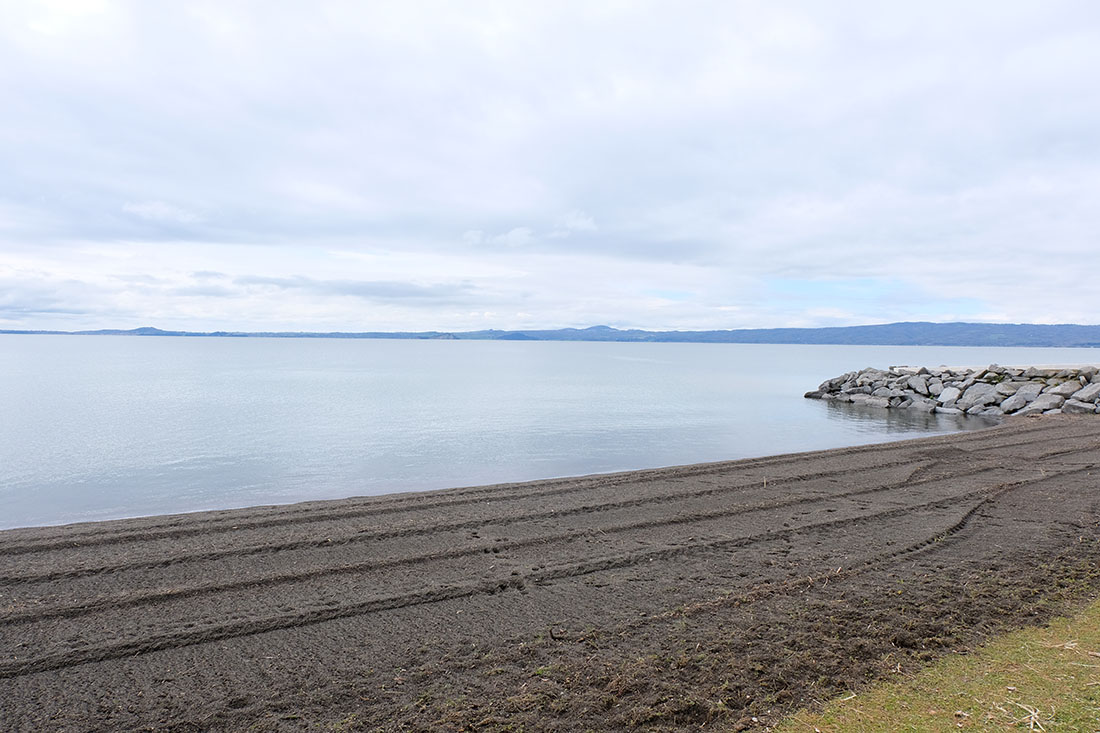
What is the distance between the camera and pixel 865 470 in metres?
12.4

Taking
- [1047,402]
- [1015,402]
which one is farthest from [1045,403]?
[1015,402]

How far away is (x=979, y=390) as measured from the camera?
96.9 feet

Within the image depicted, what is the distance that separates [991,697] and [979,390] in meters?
30.3

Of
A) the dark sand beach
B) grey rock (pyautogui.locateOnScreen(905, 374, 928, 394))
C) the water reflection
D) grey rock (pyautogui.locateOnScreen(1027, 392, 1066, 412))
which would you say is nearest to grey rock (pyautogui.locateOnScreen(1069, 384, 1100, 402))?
grey rock (pyautogui.locateOnScreen(1027, 392, 1066, 412))

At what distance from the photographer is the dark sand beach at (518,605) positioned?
4004mm

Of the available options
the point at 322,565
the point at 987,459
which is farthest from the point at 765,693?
the point at 987,459

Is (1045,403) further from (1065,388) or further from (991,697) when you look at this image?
(991,697)

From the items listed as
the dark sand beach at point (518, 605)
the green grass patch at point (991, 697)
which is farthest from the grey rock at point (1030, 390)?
the green grass patch at point (991, 697)

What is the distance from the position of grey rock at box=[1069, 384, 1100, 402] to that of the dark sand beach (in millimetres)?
20036

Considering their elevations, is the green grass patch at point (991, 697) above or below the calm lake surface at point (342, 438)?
above

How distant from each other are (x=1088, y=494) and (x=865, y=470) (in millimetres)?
3369

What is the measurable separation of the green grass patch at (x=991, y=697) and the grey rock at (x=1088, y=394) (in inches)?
1046

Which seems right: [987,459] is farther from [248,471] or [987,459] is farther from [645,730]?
[248,471]

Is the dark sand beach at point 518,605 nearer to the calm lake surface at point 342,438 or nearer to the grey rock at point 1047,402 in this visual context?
the calm lake surface at point 342,438
